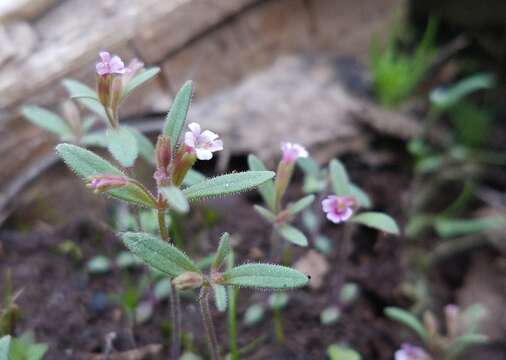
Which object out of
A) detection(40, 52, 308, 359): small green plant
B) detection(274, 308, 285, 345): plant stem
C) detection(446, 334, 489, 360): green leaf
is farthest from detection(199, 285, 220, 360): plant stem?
detection(446, 334, 489, 360): green leaf

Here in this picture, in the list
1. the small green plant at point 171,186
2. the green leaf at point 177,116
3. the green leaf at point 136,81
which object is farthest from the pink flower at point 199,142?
the green leaf at point 136,81

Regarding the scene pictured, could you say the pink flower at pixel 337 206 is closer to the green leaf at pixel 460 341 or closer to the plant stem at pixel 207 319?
the plant stem at pixel 207 319

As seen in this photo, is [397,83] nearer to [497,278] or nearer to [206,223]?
[497,278]

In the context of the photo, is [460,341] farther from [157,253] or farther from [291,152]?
[157,253]

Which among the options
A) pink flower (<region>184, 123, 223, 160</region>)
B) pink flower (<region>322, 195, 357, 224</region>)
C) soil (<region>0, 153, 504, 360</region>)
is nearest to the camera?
pink flower (<region>184, 123, 223, 160</region>)

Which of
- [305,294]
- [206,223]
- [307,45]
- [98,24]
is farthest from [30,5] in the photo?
[305,294]

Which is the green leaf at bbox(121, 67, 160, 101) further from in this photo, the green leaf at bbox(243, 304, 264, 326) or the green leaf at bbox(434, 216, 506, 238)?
the green leaf at bbox(434, 216, 506, 238)
